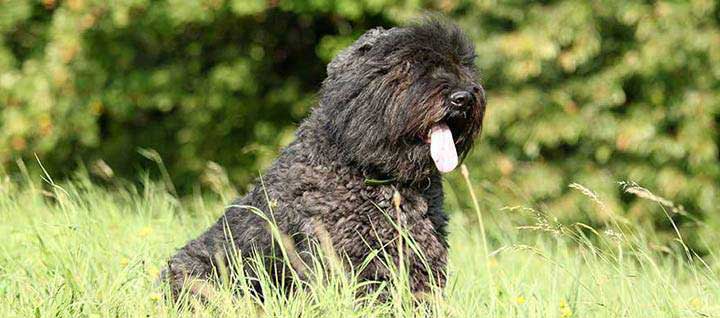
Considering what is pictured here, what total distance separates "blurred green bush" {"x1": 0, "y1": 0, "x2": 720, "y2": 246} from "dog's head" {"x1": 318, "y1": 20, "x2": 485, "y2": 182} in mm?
4860

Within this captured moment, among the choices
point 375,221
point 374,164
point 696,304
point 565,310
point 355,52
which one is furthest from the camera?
point 355,52

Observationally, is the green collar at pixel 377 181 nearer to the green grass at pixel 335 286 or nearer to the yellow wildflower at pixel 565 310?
the green grass at pixel 335 286

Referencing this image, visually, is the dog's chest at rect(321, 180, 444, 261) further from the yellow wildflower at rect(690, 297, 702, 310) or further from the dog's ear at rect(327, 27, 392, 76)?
the yellow wildflower at rect(690, 297, 702, 310)

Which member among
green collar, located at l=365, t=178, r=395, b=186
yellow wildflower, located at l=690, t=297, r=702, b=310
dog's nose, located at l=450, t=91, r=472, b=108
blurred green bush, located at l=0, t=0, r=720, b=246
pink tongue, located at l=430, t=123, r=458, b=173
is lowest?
blurred green bush, located at l=0, t=0, r=720, b=246

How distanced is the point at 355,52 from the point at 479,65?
6010 millimetres

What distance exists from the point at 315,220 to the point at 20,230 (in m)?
1.88

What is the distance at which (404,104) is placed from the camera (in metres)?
5.13

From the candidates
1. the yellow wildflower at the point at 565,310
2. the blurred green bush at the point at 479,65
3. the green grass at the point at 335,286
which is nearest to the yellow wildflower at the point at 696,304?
the green grass at the point at 335,286

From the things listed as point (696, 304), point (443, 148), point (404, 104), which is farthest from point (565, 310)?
point (404, 104)

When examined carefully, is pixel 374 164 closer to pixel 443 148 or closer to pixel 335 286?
pixel 443 148

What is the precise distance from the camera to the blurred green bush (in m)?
11.3

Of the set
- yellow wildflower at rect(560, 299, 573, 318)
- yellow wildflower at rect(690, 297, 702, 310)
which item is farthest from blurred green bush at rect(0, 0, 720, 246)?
yellow wildflower at rect(560, 299, 573, 318)

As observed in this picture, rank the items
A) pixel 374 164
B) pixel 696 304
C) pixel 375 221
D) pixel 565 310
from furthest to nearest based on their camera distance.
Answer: pixel 374 164, pixel 375 221, pixel 696 304, pixel 565 310

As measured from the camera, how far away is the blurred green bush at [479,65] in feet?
37.1
